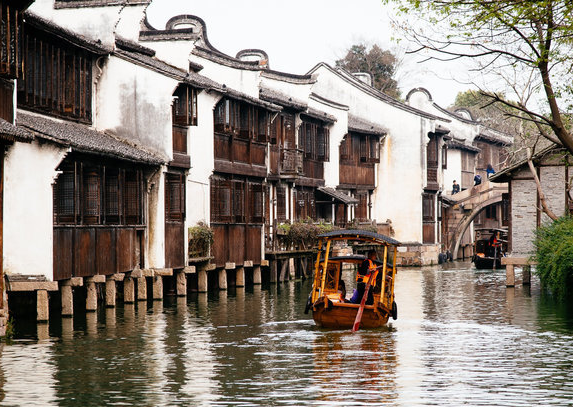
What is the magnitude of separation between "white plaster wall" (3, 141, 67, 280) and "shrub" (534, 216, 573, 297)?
15.1 meters

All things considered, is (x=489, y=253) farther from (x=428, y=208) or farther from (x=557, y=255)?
(x=557, y=255)

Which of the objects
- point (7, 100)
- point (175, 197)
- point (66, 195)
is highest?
point (7, 100)

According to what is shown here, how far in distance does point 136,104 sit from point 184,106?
2529 millimetres

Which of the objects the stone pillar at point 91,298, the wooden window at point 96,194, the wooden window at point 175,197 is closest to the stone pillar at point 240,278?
the wooden window at point 175,197

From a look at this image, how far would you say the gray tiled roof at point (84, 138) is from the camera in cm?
2409

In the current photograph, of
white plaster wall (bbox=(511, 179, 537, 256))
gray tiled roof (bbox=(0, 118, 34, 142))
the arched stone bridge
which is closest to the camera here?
gray tiled roof (bbox=(0, 118, 34, 142))

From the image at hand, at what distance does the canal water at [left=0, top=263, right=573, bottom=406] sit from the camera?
15172 mm

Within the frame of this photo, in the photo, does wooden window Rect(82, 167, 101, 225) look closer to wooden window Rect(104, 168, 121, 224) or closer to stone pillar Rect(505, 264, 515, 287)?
wooden window Rect(104, 168, 121, 224)

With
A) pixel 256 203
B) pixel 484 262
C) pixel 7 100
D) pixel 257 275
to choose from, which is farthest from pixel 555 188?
pixel 7 100

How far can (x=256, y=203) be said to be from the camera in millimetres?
40844

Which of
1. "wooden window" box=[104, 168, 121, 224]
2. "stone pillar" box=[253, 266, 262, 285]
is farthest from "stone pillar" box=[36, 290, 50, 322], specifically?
"stone pillar" box=[253, 266, 262, 285]

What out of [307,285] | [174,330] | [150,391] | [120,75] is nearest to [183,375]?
[150,391]

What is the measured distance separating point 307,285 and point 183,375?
25180 mm

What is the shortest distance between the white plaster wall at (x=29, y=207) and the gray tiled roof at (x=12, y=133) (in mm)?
A: 2892
